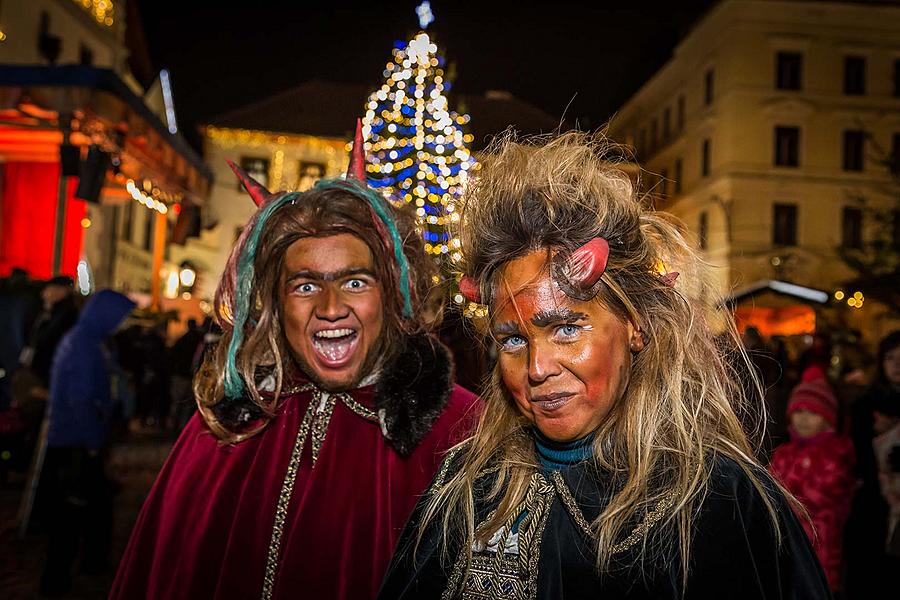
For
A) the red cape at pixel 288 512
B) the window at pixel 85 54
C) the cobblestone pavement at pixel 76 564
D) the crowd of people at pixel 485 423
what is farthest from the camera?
the window at pixel 85 54

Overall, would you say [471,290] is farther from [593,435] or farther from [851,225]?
[851,225]

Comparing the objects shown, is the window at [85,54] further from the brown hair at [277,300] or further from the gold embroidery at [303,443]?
the gold embroidery at [303,443]

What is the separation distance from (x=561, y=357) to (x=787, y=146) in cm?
3365

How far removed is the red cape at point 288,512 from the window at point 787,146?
106 ft

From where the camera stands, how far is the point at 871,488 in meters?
5.07

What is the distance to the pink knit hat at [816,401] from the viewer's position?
16.5 feet

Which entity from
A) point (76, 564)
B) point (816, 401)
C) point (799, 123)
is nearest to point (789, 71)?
point (799, 123)

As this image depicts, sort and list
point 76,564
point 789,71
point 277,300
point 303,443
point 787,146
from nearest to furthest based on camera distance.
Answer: point 303,443
point 277,300
point 76,564
point 789,71
point 787,146

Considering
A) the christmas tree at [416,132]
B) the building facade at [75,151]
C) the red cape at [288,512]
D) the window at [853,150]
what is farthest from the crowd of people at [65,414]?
the window at [853,150]

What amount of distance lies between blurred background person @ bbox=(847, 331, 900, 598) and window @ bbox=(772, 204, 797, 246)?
28.2m

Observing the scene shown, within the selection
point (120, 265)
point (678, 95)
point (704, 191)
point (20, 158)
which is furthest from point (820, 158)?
point (20, 158)

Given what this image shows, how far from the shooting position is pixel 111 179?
16406mm

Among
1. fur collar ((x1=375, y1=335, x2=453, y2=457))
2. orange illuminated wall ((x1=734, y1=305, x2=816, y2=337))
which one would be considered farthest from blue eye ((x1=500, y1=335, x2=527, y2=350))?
orange illuminated wall ((x1=734, y1=305, x2=816, y2=337))

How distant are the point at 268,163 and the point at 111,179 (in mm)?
19379
